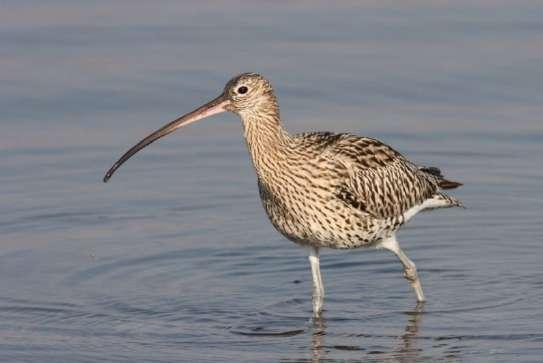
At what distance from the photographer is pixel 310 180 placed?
1248 centimetres

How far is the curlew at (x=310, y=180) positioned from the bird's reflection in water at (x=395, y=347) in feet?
1.44

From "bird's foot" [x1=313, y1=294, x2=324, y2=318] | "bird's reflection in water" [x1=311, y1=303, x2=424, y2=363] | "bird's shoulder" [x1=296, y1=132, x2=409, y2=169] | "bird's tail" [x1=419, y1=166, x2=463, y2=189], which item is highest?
"bird's shoulder" [x1=296, y1=132, x2=409, y2=169]

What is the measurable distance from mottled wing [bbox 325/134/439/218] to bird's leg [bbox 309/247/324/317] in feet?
1.73

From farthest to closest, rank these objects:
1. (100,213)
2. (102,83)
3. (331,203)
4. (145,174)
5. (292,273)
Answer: (102,83)
(145,174)
(100,213)
(292,273)
(331,203)

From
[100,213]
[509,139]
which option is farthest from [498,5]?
[100,213]

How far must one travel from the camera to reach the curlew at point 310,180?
1241cm

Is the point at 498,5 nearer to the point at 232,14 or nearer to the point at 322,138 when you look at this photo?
the point at 232,14

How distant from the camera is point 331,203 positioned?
41.0 ft

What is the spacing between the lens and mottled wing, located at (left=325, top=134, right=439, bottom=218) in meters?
12.7

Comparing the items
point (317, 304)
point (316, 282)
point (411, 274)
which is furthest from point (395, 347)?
point (411, 274)

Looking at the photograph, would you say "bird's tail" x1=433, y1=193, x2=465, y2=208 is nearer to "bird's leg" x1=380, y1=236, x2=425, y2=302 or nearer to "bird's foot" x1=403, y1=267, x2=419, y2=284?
"bird's leg" x1=380, y1=236, x2=425, y2=302

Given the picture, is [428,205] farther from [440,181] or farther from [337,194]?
[337,194]

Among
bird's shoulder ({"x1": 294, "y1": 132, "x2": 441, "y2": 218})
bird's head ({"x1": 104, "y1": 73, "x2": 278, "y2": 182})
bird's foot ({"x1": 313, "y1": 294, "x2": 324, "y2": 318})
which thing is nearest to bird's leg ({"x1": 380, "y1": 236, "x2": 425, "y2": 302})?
bird's shoulder ({"x1": 294, "y1": 132, "x2": 441, "y2": 218})

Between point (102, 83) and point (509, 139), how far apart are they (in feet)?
14.1
